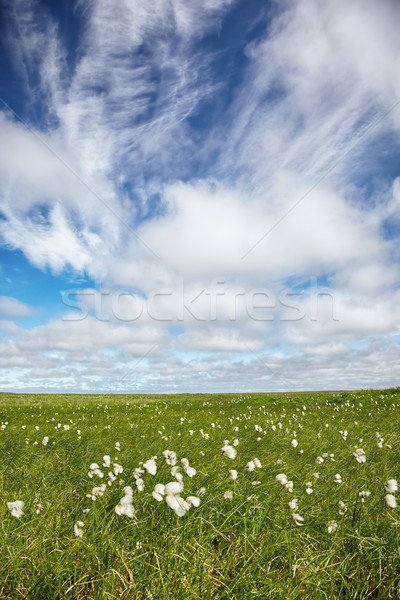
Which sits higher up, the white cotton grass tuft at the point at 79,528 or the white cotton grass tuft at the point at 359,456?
the white cotton grass tuft at the point at 359,456

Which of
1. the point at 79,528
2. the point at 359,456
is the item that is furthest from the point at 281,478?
the point at 79,528

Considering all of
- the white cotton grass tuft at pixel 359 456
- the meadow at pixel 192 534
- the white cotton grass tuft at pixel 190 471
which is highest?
the white cotton grass tuft at pixel 190 471

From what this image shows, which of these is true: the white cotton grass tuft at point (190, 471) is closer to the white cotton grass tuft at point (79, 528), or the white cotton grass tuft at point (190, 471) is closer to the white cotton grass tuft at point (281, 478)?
the white cotton grass tuft at point (281, 478)

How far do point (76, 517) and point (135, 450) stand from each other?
2990mm

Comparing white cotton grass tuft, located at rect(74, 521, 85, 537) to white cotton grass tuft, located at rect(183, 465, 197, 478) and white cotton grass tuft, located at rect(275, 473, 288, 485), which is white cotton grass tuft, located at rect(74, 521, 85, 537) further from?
white cotton grass tuft, located at rect(275, 473, 288, 485)

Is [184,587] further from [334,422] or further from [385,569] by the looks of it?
[334,422]

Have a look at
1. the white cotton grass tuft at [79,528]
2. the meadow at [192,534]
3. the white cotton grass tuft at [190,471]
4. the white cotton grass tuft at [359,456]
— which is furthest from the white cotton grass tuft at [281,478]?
the white cotton grass tuft at [79,528]

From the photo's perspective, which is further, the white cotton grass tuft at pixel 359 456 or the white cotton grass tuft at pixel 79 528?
the white cotton grass tuft at pixel 359 456

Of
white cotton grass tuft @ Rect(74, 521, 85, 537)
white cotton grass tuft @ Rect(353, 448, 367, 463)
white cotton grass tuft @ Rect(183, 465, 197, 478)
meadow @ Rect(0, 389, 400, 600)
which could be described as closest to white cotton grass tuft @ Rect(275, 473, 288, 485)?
meadow @ Rect(0, 389, 400, 600)

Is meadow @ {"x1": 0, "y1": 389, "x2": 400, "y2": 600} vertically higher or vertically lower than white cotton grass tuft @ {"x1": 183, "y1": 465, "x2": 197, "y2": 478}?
lower

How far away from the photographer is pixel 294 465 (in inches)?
237

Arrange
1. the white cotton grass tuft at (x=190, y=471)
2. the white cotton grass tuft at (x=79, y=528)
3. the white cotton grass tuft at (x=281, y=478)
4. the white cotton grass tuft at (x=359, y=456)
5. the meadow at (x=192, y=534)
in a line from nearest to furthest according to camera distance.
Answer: the meadow at (x=192, y=534) → the white cotton grass tuft at (x=79, y=528) → the white cotton grass tuft at (x=190, y=471) → the white cotton grass tuft at (x=281, y=478) → the white cotton grass tuft at (x=359, y=456)

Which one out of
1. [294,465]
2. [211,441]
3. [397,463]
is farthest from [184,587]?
[397,463]

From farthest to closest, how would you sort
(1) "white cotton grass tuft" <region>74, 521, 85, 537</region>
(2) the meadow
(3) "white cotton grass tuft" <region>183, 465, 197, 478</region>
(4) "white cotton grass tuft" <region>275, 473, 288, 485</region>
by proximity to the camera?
1. (4) "white cotton grass tuft" <region>275, 473, 288, 485</region>
2. (3) "white cotton grass tuft" <region>183, 465, 197, 478</region>
3. (1) "white cotton grass tuft" <region>74, 521, 85, 537</region>
4. (2) the meadow
